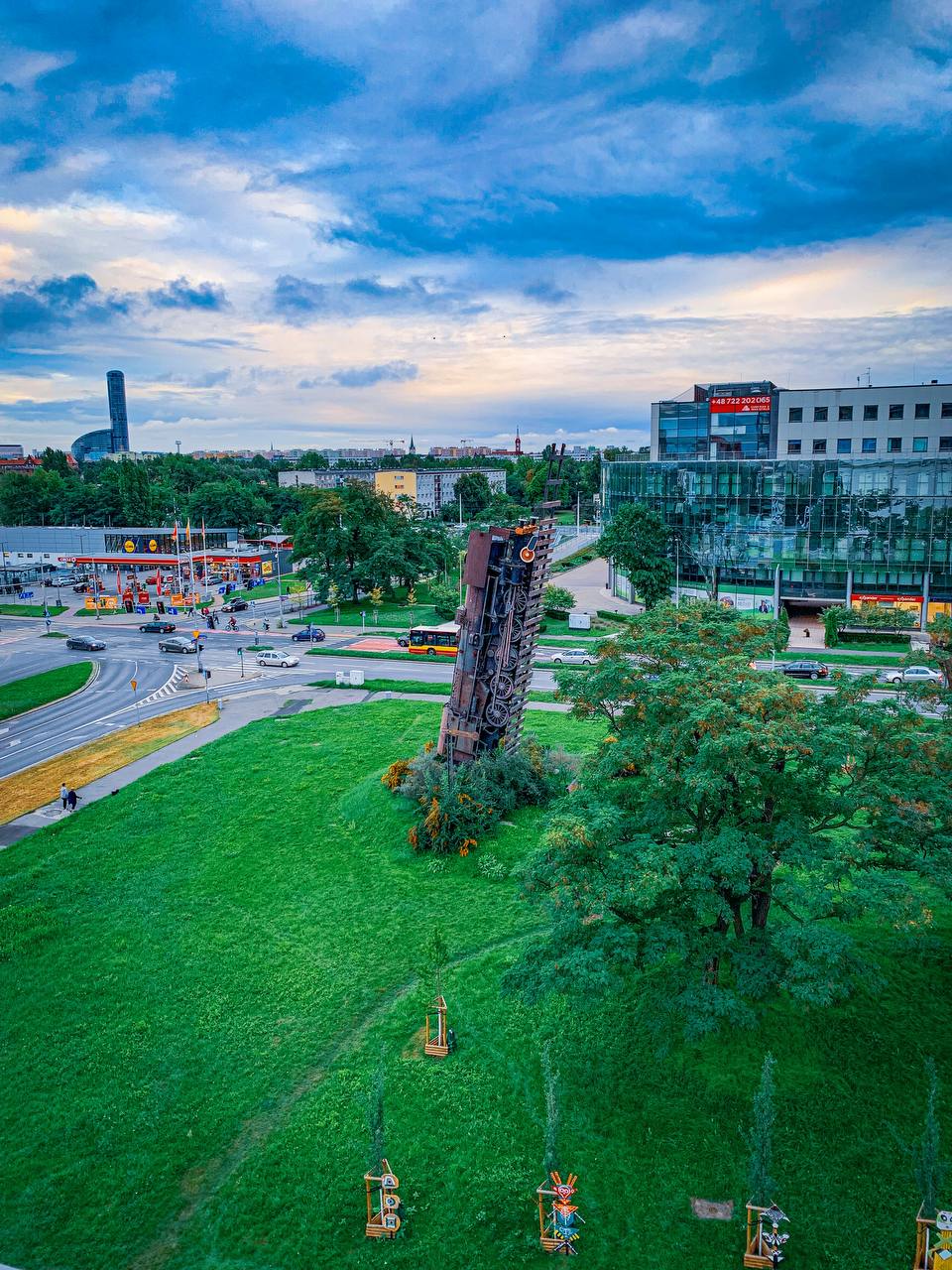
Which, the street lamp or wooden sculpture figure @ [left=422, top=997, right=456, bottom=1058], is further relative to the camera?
the street lamp

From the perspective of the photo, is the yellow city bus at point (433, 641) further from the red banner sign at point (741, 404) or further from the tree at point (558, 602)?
the red banner sign at point (741, 404)

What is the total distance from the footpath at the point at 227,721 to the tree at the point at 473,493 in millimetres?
135427

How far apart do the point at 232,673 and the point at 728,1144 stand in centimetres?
5152

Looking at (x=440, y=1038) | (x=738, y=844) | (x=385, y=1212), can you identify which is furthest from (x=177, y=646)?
(x=738, y=844)

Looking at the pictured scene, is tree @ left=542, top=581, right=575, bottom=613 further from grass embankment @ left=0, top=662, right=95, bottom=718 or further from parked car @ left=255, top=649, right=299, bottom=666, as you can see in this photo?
grass embankment @ left=0, top=662, right=95, bottom=718

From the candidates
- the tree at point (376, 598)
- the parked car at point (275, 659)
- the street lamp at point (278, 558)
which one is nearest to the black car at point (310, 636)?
the parked car at point (275, 659)

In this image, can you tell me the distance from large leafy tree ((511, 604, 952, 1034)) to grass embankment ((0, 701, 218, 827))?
28156mm

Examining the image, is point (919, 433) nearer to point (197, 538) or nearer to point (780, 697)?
point (780, 697)

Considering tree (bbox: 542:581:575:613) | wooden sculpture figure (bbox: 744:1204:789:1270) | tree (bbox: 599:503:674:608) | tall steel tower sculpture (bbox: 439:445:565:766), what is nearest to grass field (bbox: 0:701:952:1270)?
wooden sculpture figure (bbox: 744:1204:789:1270)

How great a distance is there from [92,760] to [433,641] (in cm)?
2984

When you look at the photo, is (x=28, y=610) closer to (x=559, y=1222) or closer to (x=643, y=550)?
(x=643, y=550)

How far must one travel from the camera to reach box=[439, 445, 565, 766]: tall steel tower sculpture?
32.0 m

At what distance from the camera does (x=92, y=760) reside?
42531mm

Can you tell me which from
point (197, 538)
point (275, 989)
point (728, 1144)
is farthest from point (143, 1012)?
point (197, 538)
